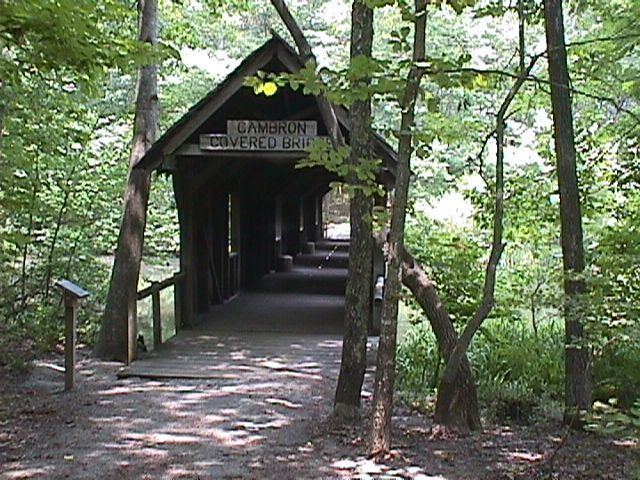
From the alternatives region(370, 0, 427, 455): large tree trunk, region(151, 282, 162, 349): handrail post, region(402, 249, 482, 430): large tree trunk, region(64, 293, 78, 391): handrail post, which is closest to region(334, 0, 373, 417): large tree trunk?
region(402, 249, 482, 430): large tree trunk

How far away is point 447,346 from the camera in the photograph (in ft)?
21.8

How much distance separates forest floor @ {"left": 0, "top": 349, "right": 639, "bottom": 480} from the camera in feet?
17.4

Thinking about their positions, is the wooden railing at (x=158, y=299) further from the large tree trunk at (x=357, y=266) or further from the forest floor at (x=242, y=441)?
the large tree trunk at (x=357, y=266)

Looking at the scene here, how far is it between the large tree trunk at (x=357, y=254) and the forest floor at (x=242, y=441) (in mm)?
338

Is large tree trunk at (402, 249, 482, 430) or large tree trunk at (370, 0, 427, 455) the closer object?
large tree trunk at (370, 0, 427, 455)

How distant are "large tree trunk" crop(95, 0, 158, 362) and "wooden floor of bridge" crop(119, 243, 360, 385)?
0.55m

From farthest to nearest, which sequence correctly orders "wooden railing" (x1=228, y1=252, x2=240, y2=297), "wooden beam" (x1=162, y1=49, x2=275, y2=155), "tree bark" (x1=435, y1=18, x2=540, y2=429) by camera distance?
1. "wooden railing" (x1=228, y1=252, x2=240, y2=297)
2. "wooden beam" (x1=162, y1=49, x2=275, y2=155)
3. "tree bark" (x1=435, y1=18, x2=540, y2=429)

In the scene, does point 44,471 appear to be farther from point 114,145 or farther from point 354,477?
point 114,145

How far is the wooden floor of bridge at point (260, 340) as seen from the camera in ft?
28.4

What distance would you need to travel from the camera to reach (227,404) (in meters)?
7.22

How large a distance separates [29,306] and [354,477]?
781 cm

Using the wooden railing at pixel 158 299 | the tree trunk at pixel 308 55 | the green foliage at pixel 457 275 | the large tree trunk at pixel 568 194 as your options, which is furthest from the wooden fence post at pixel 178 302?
the large tree trunk at pixel 568 194

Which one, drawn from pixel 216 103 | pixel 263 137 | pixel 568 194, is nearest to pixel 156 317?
pixel 263 137

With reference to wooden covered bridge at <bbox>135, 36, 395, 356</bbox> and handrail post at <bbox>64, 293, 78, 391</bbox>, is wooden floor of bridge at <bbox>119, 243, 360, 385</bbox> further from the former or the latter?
handrail post at <bbox>64, 293, 78, 391</bbox>
